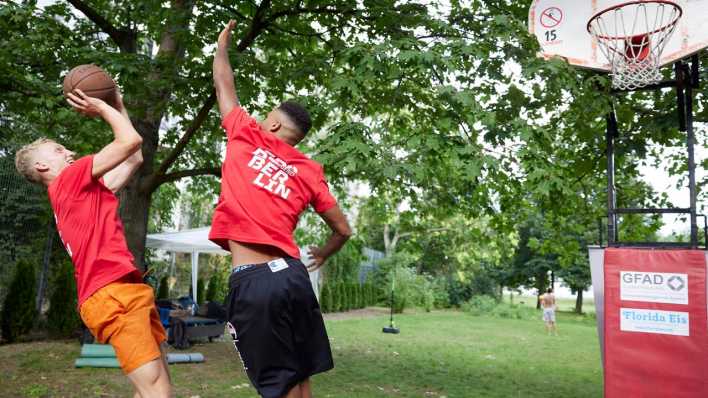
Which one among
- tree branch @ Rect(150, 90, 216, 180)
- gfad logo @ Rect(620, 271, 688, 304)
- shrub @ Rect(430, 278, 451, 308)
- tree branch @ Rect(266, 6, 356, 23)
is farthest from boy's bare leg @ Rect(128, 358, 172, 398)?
shrub @ Rect(430, 278, 451, 308)

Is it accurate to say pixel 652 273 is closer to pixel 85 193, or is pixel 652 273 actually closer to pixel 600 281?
pixel 600 281

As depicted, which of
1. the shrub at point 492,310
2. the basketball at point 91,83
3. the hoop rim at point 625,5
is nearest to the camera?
the basketball at point 91,83

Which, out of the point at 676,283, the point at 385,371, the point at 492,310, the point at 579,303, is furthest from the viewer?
the point at 579,303

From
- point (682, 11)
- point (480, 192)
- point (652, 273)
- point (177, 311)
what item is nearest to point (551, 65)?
point (682, 11)

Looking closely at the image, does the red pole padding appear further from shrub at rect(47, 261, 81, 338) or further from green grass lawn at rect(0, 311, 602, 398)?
shrub at rect(47, 261, 81, 338)

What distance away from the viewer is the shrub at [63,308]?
11352mm

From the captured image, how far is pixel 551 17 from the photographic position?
25.5 ft

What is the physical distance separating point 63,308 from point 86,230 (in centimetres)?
953

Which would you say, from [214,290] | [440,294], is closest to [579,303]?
[440,294]

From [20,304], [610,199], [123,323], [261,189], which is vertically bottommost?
[20,304]

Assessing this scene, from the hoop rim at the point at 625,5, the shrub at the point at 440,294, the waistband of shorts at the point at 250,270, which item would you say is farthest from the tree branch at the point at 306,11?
the shrub at the point at 440,294

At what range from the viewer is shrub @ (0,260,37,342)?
10.5m

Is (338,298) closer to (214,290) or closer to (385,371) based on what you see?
(214,290)

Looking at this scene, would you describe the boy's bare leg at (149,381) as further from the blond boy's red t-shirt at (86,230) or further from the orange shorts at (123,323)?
the blond boy's red t-shirt at (86,230)
